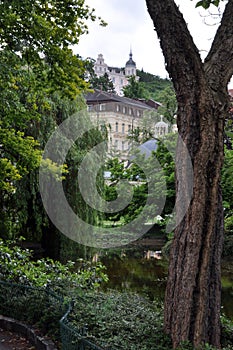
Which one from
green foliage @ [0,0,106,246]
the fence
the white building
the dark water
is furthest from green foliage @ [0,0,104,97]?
the white building

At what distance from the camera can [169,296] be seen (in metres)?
5.01

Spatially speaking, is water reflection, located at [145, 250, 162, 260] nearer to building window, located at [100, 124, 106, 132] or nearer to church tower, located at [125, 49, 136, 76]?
building window, located at [100, 124, 106, 132]

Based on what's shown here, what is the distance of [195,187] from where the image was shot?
4.84 m

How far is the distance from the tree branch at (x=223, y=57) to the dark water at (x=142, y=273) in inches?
319

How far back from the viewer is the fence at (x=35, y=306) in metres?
5.67

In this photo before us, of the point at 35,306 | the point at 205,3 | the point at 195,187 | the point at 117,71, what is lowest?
the point at 35,306

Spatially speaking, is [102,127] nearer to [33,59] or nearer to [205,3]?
[33,59]

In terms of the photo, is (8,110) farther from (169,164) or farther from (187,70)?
(169,164)

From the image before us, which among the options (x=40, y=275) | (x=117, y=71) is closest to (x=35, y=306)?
(x=40, y=275)

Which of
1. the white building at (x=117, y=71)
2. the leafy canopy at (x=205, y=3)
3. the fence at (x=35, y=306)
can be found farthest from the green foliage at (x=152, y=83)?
the leafy canopy at (x=205, y=3)

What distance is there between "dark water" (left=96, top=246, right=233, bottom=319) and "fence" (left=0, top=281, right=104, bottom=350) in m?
6.05

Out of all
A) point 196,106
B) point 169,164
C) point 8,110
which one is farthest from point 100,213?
point 196,106

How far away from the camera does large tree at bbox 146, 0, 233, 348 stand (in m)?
4.80

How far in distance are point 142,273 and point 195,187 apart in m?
12.8
